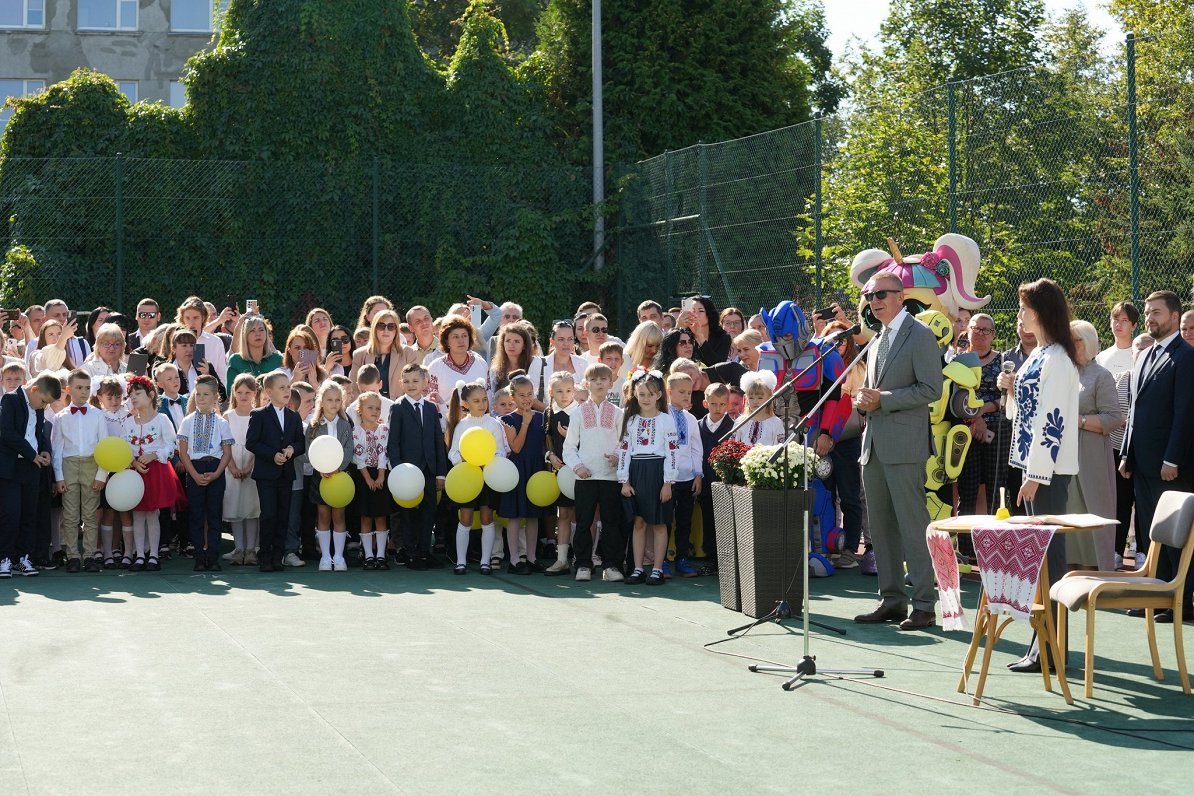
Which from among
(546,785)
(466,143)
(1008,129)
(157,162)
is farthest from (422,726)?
(466,143)

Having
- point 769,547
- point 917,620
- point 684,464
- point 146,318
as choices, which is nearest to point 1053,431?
point 917,620

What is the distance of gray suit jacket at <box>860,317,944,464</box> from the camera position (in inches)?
337

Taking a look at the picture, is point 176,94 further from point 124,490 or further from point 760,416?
point 760,416

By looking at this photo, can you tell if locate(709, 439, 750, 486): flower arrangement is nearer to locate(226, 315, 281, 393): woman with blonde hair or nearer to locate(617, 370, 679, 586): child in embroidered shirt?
locate(617, 370, 679, 586): child in embroidered shirt

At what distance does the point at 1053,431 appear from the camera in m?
7.65

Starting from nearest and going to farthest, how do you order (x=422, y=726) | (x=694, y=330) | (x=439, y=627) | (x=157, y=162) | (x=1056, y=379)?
(x=422, y=726), (x=1056, y=379), (x=439, y=627), (x=694, y=330), (x=157, y=162)

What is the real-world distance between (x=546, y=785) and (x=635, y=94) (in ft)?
67.7

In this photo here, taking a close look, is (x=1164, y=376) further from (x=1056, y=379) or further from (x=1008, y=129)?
(x=1008, y=129)

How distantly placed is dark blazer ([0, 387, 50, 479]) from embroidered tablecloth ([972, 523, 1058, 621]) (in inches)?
290

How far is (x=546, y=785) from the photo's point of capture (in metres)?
5.37

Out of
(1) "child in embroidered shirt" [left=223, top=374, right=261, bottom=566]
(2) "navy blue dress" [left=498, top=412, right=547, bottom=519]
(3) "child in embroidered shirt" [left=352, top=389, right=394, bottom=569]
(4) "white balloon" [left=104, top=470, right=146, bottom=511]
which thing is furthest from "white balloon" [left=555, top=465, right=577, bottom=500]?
(4) "white balloon" [left=104, top=470, right=146, bottom=511]

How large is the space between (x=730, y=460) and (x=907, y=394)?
4.87 feet

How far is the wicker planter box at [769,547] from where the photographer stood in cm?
907

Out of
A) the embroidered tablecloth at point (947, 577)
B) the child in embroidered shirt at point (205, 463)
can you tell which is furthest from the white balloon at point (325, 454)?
the embroidered tablecloth at point (947, 577)
